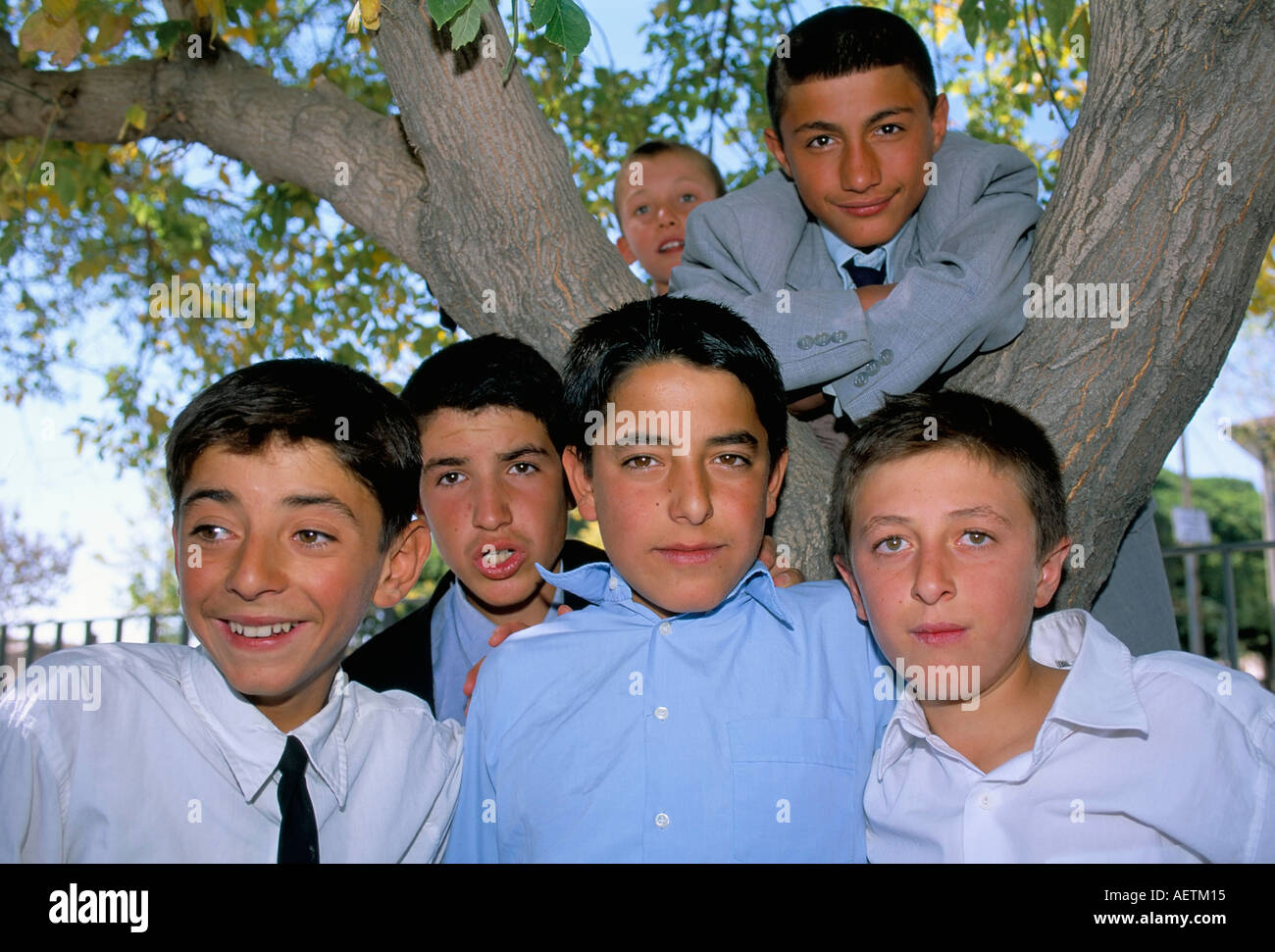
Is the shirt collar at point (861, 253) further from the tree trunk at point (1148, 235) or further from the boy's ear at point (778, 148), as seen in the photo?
the tree trunk at point (1148, 235)

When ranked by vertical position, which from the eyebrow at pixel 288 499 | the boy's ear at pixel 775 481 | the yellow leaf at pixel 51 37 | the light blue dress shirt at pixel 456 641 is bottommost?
the light blue dress shirt at pixel 456 641

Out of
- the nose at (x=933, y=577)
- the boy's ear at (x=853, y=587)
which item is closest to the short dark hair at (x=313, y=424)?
the boy's ear at (x=853, y=587)

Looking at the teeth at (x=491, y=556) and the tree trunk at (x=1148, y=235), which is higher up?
the tree trunk at (x=1148, y=235)

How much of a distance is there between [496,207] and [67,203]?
2503mm

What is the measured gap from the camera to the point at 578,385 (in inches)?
94.3

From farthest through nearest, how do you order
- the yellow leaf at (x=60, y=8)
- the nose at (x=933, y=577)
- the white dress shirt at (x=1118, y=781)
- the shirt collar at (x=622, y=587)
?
the yellow leaf at (x=60, y=8) → the shirt collar at (x=622, y=587) → the nose at (x=933, y=577) → the white dress shirt at (x=1118, y=781)

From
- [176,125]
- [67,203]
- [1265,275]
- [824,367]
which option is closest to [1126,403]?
[824,367]

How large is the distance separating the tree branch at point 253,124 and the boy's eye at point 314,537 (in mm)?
1116

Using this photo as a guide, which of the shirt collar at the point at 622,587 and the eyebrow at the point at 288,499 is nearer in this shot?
the eyebrow at the point at 288,499

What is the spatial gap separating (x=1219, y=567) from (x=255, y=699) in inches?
628

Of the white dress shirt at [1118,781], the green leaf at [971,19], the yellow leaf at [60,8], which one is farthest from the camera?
the green leaf at [971,19]

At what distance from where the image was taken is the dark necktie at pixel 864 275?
8.77ft

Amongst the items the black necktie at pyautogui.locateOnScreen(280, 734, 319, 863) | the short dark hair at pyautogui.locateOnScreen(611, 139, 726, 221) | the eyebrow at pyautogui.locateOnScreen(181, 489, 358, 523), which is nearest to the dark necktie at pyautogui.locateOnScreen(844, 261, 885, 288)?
the eyebrow at pyautogui.locateOnScreen(181, 489, 358, 523)
